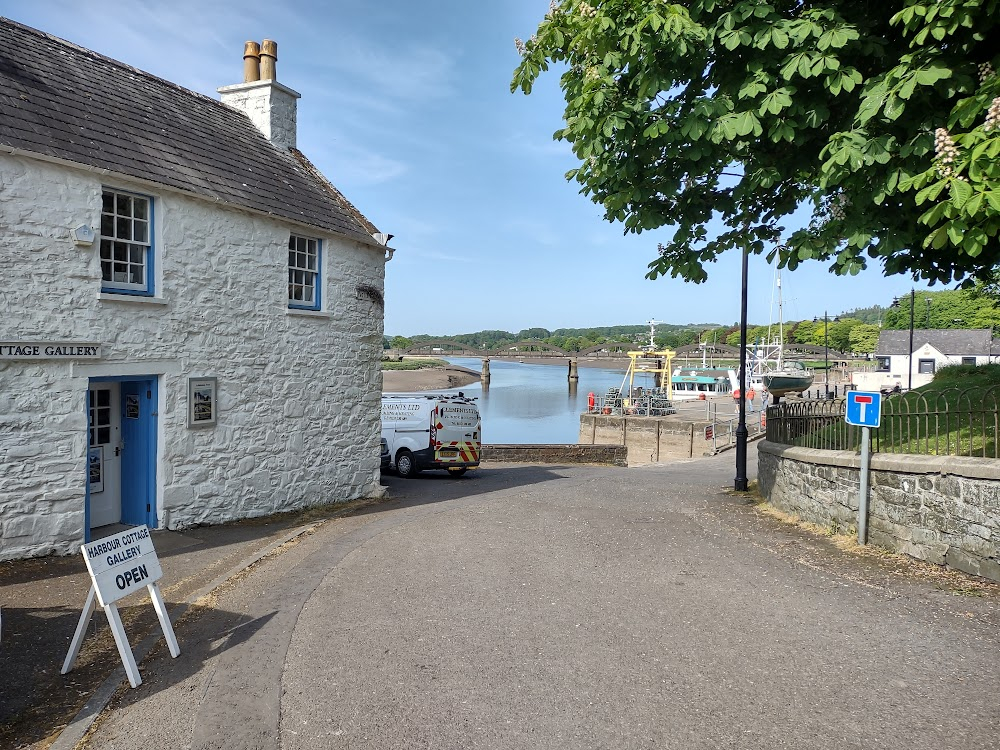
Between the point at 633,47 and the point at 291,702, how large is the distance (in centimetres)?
639

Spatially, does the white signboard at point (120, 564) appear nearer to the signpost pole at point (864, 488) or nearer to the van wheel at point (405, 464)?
the signpost pole at point (864, 488)

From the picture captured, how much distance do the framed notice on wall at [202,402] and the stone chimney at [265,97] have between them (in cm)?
623

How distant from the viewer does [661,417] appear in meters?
41.3

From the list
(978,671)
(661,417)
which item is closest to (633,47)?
(978,671)

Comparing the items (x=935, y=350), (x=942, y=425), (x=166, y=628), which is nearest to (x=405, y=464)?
(x=942, y=425)

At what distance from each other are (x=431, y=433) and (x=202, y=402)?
357 inches

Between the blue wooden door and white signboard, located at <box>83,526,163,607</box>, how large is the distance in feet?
15.3

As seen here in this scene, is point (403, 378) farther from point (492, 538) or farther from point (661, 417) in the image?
point (492, 538)

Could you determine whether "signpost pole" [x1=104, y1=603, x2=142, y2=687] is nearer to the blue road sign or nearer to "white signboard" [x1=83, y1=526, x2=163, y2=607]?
"white signboard" [x1=83, y1=526, x2=163, y2=607]

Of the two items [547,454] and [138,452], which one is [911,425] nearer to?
[138,452]

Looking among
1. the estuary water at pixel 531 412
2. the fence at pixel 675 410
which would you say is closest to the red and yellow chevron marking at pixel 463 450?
the estuary water at pixel 531 412

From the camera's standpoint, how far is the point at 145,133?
10.7 meters

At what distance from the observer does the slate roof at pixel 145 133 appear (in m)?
8.99

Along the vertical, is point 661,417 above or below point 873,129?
below
